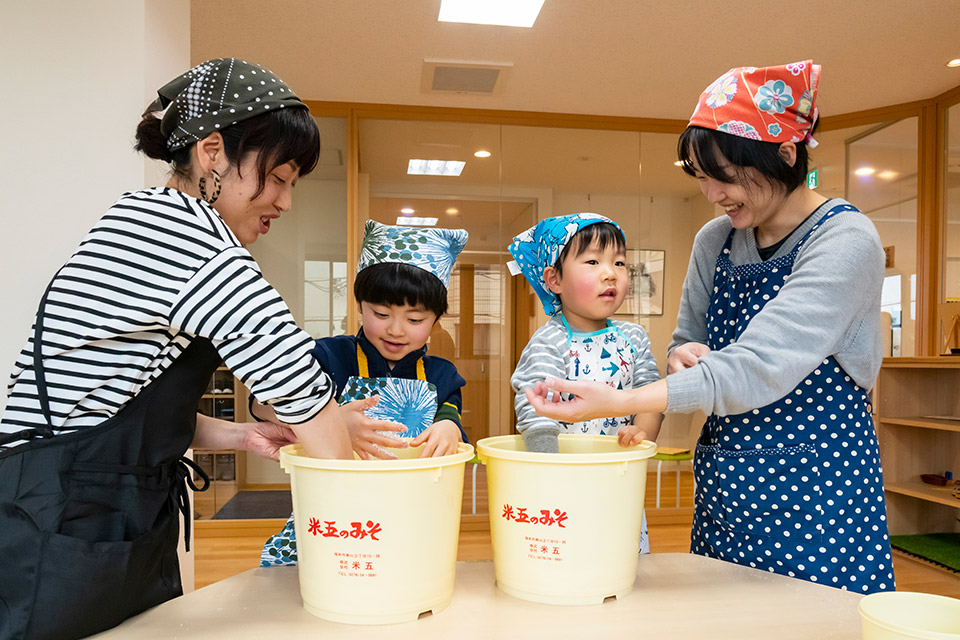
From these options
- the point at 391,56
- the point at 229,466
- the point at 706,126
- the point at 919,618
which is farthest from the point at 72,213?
the point at 229,466

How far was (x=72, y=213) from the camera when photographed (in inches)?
68.9

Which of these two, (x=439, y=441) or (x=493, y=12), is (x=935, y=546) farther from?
(x=439, y=441)

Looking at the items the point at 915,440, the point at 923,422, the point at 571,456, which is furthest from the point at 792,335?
the point at 915,440

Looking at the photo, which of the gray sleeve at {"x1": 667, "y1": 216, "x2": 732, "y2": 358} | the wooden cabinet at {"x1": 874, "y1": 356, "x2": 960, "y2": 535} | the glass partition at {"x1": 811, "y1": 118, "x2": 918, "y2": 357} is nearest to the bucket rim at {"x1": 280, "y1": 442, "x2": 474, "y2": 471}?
the gray sleeve at {"x1": 667, "y1": 216, "x2": 732, "y2": 358}

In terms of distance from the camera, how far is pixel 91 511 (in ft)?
2.65

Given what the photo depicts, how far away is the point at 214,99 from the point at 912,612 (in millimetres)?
1095

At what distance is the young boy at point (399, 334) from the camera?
4.78 ft

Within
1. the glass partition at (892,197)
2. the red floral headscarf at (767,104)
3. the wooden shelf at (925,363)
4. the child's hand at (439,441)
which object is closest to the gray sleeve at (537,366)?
the child's hand at (439,441)

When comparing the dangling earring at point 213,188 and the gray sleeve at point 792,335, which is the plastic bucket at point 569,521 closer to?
the gray sleeve at point 792,335

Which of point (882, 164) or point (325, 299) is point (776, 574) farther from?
point (882, 164)

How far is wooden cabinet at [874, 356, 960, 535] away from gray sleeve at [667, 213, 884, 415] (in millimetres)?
3480

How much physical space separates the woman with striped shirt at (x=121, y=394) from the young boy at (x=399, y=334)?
561 mm

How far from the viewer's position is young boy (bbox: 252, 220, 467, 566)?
1.46m

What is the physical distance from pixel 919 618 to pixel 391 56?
3.46m
